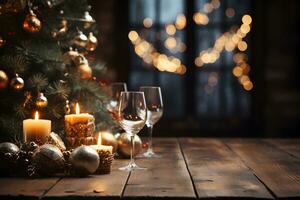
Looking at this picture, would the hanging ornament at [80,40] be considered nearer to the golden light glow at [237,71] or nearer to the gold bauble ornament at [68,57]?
the gold bauble ornament at [68,57]

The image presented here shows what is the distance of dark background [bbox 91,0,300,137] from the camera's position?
5.25 m

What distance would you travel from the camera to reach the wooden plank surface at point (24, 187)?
1288mm

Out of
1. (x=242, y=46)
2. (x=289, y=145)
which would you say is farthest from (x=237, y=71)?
(x=289, y=145)

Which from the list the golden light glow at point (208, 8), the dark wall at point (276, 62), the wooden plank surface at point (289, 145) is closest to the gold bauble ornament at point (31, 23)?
the wooden plank surface at point (289, 145)

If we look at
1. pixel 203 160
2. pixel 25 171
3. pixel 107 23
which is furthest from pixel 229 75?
pixel 25 171

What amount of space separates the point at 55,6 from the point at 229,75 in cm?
310

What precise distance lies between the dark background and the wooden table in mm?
3082

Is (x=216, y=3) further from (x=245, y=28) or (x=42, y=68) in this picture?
(x=42, y=68)

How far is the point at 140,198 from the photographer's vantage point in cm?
128

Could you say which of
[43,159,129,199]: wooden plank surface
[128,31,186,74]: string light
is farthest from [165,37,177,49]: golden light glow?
[43,159,129,199]: wooden plank surface

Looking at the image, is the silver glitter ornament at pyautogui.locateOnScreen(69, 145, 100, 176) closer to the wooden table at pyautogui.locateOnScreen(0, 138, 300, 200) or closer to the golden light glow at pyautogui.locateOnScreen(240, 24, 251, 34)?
the wooden table at pyautogui.locateOnScreen(0, 138, 300, 200)

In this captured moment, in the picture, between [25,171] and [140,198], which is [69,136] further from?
[140,198]

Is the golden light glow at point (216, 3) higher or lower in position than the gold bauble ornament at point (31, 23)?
higher

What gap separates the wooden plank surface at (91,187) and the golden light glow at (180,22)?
3765 millimetres
